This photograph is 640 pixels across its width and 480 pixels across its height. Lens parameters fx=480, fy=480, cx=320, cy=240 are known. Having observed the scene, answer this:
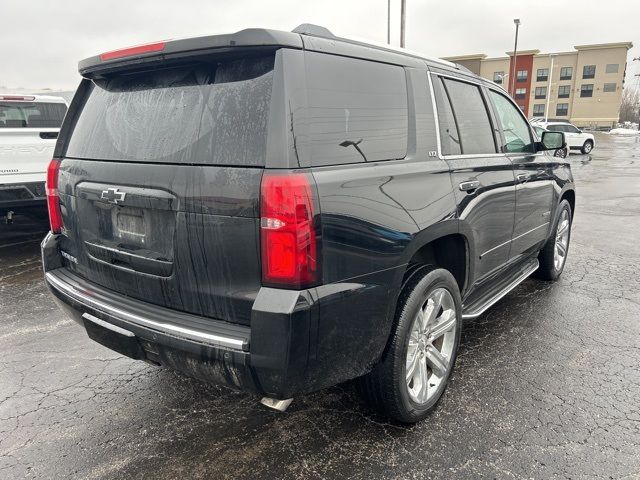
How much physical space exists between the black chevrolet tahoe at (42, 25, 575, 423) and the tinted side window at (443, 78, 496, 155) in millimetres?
141

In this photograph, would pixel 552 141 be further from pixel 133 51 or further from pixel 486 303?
pixel 133 51

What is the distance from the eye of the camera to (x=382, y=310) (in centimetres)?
227

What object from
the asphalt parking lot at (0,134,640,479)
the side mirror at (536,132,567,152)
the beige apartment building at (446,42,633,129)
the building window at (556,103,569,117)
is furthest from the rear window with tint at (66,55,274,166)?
the building window at (556,103,569,117)

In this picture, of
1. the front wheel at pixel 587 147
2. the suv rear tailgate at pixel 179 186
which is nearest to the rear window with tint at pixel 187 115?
the suv rear tailgate at pixel 179 186

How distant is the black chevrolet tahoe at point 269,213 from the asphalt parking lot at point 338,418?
0.30 meters

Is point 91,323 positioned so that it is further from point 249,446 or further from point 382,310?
point 382,310

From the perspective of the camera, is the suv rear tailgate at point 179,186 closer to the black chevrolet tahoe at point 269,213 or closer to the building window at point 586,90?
the black chevrolet tahoe at point 269,213

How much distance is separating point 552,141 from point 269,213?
3657 mm

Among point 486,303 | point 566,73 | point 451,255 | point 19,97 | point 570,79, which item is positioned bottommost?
point 486,303

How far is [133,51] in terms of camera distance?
2.30 meters

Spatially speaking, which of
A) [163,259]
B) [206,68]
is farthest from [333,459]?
[206,68]

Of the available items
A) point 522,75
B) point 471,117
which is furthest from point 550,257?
point 522,75

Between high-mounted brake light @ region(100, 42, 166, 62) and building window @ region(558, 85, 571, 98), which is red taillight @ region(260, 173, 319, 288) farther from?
building window @ region(558, 85, 571, 98)

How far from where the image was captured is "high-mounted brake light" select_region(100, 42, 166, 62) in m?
2.19
